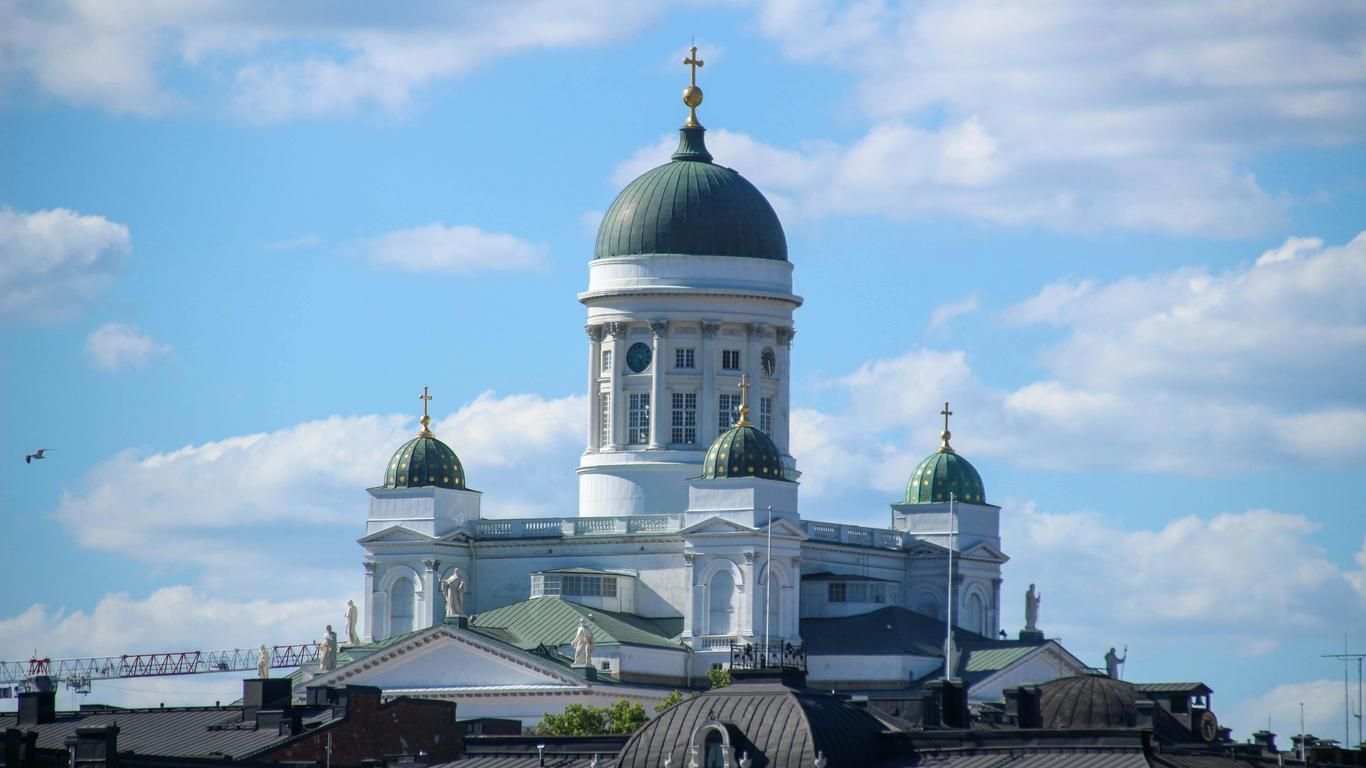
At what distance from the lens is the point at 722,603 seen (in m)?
169

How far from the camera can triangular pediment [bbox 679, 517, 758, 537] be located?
552 ft

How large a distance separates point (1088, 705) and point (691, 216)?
56833 millimetres

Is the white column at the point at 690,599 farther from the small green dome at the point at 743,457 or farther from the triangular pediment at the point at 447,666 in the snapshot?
the triangular pediment at the point at 447,666

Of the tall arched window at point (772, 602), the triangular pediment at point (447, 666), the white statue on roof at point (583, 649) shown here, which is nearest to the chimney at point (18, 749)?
the triangular pediment at point (447, 666)

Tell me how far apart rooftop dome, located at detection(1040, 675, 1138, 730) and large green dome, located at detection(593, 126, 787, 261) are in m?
52.8

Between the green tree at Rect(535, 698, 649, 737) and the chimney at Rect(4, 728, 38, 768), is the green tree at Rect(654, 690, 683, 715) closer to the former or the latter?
the green tree at Rect(535, 698, 649, 737)

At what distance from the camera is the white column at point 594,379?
18375cm

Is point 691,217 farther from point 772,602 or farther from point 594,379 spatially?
point 772,602

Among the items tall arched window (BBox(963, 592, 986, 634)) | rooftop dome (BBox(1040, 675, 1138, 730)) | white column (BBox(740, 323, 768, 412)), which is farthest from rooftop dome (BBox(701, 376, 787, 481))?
rooftop dome (BBox(1040, 675, 1138, 730))

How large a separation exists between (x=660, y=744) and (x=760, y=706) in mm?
3107

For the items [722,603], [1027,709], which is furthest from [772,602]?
[1027,709]

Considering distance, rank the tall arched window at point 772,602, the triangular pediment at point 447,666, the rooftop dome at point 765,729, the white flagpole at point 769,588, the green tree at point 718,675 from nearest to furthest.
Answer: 1. the rooftop dome at point 765,729
2. the green tree at point 718,675
3. the triangular pediment at point 447,666
4. the white flagpole at point 769,588
5. the tall arched window at point 772,602

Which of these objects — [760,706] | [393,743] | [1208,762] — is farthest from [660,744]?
[393,743]

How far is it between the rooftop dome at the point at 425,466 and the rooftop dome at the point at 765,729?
210ft
